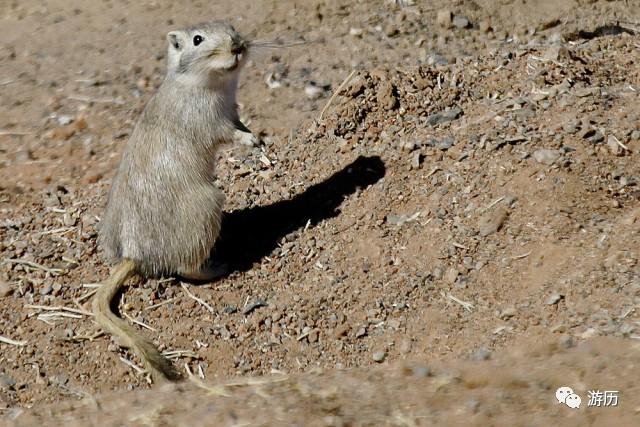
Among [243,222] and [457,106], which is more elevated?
[457,106]

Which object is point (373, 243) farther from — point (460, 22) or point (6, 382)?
point (460, 22)

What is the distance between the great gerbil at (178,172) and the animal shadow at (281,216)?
0.30 m

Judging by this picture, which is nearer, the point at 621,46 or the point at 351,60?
the point at 621,46

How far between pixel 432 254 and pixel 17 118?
4.24 m

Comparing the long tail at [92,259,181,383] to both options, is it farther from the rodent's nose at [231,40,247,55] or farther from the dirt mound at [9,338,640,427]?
the rodent's nose at [231,40,247,55]

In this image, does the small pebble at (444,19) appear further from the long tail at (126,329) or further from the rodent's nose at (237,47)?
the long tail at (126,329)

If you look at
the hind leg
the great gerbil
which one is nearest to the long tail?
the great gerbil

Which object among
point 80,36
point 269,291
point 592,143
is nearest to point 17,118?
point 80,36

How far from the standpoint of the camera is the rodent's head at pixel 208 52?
6.39m

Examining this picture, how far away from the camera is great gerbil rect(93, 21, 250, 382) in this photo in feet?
20.7

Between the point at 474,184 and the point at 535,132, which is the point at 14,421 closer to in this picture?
the point at 474,184

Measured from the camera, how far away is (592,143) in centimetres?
650

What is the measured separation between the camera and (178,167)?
640cm

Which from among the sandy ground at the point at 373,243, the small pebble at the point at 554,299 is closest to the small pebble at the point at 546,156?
the sandy ground at the point at 373,243
